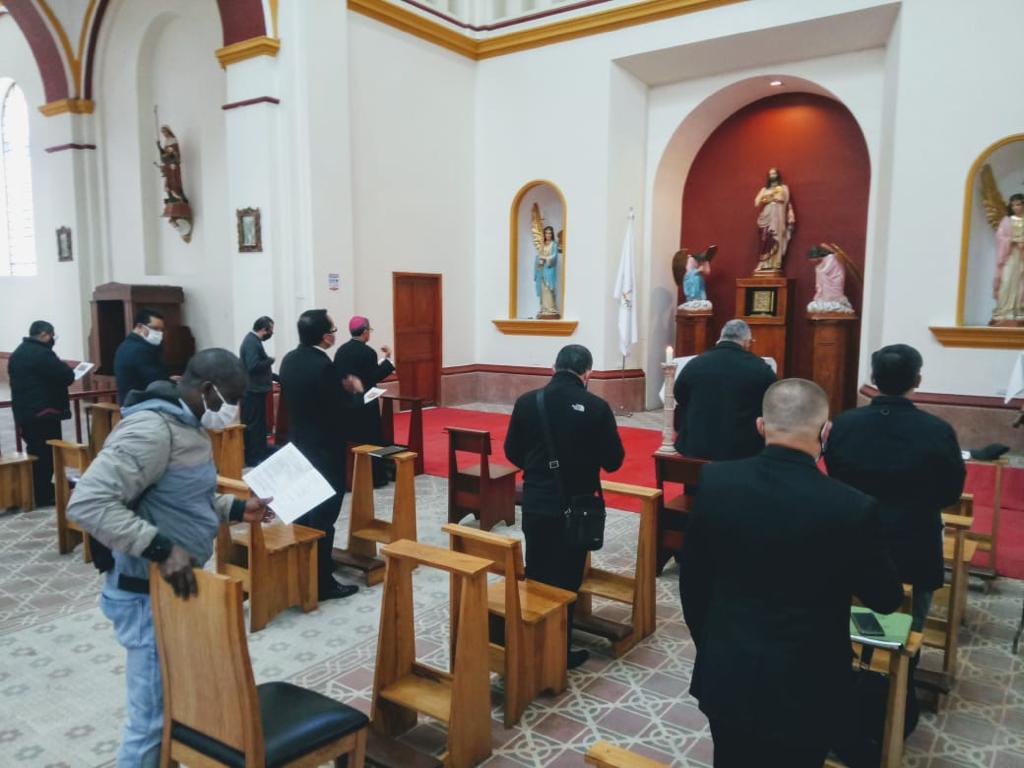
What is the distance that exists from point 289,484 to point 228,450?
3.01 metres

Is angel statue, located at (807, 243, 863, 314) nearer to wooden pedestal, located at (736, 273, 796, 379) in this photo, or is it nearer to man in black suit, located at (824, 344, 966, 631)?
wooden pedestal, located at (736, 273, 796, 379)

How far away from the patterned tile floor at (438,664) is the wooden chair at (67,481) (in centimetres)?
33

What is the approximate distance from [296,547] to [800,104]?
988 cm

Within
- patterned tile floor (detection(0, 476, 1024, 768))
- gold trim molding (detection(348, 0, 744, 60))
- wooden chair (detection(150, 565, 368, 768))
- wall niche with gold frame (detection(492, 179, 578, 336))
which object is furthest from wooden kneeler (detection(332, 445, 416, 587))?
gold trim molding (detection(348, 0, 744, 60))

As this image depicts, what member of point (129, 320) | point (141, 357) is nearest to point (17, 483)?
point (141, 357)

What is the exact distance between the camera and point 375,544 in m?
5.07

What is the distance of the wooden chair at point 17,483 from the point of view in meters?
6.14

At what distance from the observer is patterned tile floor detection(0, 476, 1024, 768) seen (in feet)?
9.95

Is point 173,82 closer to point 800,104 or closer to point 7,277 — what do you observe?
point 7,277

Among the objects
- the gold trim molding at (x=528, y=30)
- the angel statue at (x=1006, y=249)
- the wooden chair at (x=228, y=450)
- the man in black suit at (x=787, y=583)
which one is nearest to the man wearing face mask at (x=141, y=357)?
the wooden chair at (x=228, y=450)

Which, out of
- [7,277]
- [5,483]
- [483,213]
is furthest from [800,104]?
[7,277]

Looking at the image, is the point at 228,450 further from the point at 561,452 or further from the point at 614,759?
the point at 614,759

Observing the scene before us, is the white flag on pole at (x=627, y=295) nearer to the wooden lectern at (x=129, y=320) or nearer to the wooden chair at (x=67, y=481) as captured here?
the wooden lectern at (x=129, y=320)

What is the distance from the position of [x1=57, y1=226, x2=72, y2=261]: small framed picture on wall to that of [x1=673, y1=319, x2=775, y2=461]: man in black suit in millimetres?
11437
